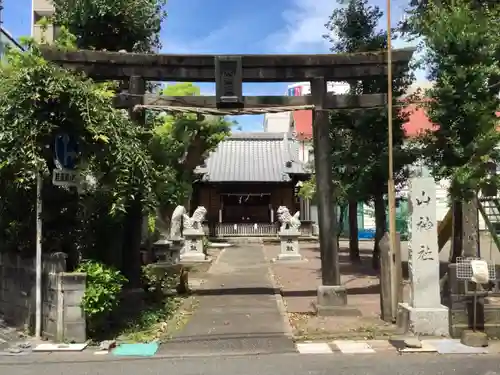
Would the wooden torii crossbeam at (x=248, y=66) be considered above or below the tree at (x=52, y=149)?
above

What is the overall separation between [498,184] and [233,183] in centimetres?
2563

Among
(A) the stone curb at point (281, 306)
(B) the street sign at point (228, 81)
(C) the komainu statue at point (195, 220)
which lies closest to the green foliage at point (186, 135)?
(C) the komainu statue at point (195, 220)

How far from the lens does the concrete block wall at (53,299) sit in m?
8.08

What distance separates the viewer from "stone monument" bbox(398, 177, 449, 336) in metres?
8.47

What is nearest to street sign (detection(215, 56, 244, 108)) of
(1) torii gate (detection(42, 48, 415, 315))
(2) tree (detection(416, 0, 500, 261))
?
(1) torii gate (detection(42, 48, 415, 315))

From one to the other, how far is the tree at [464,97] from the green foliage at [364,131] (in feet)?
12.8

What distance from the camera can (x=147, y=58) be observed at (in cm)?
1089

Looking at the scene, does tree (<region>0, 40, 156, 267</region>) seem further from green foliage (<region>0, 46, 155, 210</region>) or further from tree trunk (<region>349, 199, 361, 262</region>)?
tree trunk (<region>349, 199, 361, 262</region>)

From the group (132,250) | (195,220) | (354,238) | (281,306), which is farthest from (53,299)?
(354,238)

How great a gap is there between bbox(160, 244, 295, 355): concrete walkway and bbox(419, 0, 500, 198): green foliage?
422 centimetres

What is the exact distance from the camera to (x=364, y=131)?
1540 centimetres

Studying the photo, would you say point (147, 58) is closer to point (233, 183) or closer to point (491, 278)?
point (491, 278)

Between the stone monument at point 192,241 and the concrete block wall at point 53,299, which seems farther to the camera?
the stone monument at point 192,241

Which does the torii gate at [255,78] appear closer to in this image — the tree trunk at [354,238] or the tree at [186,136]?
the tree at [186,136]
